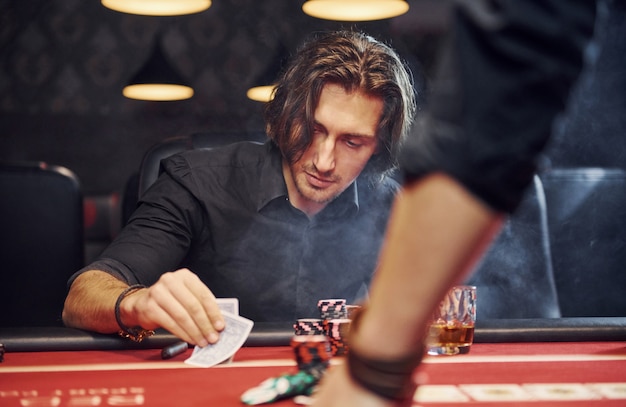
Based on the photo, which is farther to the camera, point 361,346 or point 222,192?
A: point 222,192

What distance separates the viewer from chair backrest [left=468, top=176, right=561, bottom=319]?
2.57 metres

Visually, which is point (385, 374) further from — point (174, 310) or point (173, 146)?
point (173, 146)

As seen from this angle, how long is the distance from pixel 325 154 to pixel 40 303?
121 centimetres

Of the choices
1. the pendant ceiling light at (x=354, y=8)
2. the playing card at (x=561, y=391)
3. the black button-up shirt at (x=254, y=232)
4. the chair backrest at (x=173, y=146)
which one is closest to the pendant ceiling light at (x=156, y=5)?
the pendant ceiling light at (x=354, y=8)

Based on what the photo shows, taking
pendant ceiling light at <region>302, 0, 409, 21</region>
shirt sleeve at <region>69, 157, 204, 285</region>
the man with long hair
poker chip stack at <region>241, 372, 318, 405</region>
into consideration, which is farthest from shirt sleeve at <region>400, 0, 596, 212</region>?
pendant ceiling light at <region>302, 0, 409, 21</region>

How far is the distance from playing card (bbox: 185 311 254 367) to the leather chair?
1894mm

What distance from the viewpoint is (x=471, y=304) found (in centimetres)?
145

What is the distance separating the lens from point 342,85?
2205 millimetres

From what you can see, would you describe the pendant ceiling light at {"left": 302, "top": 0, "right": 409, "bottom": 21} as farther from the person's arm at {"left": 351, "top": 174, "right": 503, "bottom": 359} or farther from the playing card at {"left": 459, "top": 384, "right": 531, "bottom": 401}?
the person's arm at {"left": 351, "top": 174, "right": 503, "bottom": 359}

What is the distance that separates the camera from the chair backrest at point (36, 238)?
2625 millimetres

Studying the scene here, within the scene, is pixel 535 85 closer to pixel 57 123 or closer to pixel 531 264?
pixel 531 264

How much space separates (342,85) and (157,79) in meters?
3.08

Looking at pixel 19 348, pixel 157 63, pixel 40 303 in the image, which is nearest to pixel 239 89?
pixel 157 63

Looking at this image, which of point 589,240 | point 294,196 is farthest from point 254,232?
point 589,240
